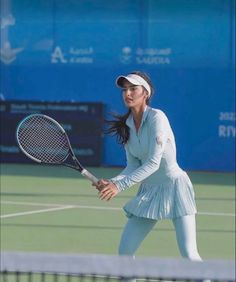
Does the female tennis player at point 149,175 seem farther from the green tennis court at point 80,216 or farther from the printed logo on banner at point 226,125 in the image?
the printed logo on banner at point 226,125

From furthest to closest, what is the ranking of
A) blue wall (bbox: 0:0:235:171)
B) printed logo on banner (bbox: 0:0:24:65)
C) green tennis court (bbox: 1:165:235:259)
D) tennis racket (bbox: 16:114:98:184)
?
printed logo on banner (bbox: 0:0:24:65)
blue wall (bbox: 0:0:235:171)
green tennis court (bbox: 1:165:235:259)
tennis racket (bbox: 16:114:98:184)

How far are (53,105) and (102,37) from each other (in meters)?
1.37

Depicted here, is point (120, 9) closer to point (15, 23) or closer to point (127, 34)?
point (127, 34)

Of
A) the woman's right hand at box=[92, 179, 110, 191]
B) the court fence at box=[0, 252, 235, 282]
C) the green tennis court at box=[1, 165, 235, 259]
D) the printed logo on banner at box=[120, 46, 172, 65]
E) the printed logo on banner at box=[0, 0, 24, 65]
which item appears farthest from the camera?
the printed logo on banner at box=[0, 0, 24, 65]

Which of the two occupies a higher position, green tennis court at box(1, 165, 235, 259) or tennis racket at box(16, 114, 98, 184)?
tennis racket at box(16, 114, 98, 184)

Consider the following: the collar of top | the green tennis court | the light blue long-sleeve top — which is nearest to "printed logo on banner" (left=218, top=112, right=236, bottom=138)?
Result: the green tennis court

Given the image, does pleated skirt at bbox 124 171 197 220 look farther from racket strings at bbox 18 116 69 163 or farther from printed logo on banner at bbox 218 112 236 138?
printed logo on banner at bbox 218 112 236 138

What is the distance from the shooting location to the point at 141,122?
783cm

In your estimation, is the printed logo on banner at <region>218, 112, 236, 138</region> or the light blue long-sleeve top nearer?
the light blue long-sleeve top

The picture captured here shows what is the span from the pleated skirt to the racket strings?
0.65 m

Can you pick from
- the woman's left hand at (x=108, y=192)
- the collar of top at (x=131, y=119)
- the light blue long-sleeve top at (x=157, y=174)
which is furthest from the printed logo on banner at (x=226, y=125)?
the woman's left hand at (x=108, y=192)

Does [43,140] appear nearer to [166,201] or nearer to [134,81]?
[134,81]

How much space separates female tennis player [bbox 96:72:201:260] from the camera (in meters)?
7.79

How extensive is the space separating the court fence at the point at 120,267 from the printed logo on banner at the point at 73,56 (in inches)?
569
